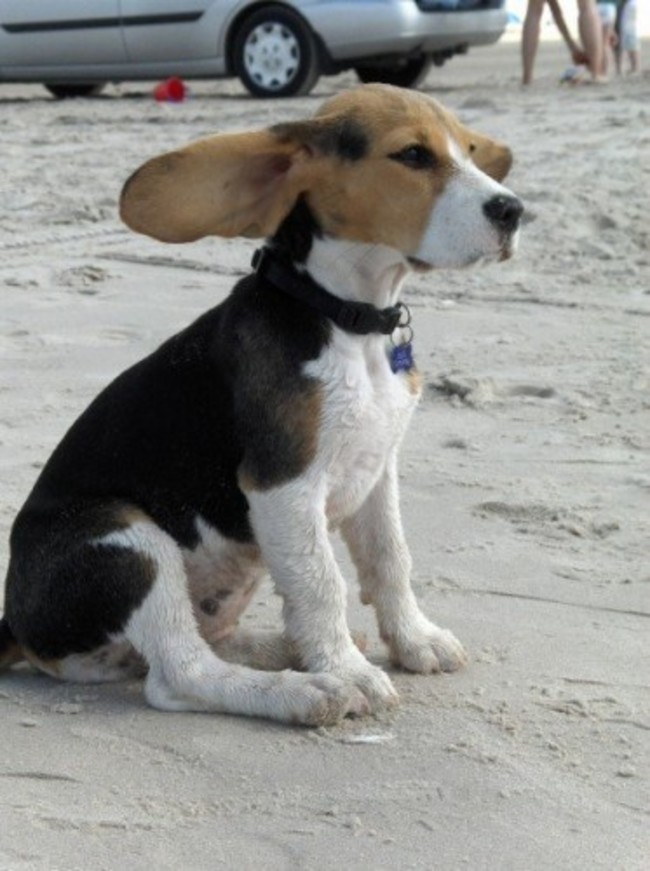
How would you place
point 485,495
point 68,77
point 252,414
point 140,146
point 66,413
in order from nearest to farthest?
point 252,414 < point 485,495 < point 66,413 < point 140,146 < point 68,77

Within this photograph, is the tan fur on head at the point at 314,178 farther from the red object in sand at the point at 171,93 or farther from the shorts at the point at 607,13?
the shorts at the point at 607,13

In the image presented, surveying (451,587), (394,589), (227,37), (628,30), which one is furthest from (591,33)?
(394,589)

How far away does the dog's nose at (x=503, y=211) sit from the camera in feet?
12.5

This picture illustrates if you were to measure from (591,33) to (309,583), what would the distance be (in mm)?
11965

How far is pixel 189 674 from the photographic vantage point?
4.03 m

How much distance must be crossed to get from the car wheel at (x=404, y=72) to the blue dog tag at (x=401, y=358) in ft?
40.3

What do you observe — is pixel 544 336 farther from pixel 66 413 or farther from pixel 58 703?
pixel 58 703

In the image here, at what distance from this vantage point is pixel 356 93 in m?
4.01

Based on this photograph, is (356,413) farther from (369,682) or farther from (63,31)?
(63,31)

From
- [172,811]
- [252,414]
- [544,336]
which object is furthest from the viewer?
[544,336]

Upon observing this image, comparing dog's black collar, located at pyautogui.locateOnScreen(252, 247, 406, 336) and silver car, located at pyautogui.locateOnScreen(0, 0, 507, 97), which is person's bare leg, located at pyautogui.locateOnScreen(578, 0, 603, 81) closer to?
silver car, located at pyautogui.locateOnScreen(0, 0, 507, 97)

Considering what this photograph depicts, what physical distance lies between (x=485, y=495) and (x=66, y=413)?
1.57 m

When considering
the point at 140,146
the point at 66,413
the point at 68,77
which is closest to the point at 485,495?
the point at 66,413

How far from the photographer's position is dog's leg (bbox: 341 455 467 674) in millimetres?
4324
